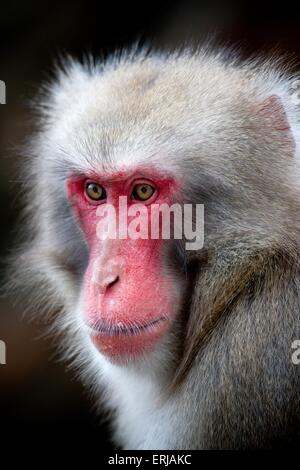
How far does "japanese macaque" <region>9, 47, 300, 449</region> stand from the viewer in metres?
2.45

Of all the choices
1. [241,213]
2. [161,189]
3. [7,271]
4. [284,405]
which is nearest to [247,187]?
[241,213]

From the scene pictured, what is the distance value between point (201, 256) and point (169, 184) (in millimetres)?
247

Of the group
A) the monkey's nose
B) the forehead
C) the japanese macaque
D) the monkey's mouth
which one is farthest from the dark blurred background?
the monkey's nose

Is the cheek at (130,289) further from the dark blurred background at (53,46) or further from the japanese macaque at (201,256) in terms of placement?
the dark blurred background at (53,46)

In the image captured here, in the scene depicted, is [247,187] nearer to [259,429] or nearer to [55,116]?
[259,429]

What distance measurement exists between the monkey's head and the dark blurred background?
178 centimetres

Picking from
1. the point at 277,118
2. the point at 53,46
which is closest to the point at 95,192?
the point at 277,118

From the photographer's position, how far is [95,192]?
2699mm

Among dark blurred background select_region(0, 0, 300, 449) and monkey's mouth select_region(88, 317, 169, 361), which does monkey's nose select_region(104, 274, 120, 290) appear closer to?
monkey's mouth select_region(88, 317, 169, 361)

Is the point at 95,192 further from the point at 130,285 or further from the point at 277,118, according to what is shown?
the point at 277,118

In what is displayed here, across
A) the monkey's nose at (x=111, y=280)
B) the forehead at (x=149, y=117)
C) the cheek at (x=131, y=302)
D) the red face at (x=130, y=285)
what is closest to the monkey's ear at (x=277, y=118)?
the forehead at (x=149, y=117)

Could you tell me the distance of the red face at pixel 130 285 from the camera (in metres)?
2.45

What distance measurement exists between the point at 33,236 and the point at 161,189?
1.00 metres
